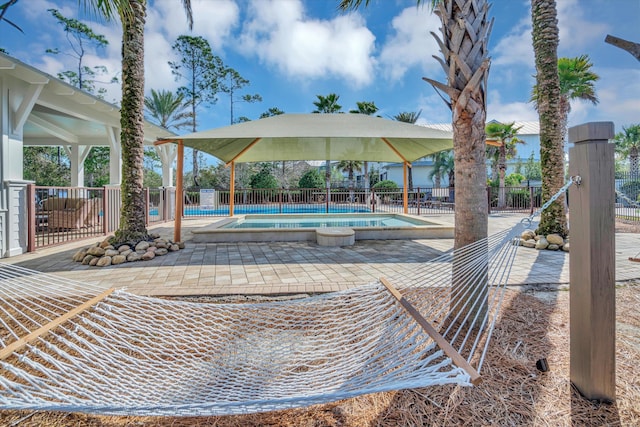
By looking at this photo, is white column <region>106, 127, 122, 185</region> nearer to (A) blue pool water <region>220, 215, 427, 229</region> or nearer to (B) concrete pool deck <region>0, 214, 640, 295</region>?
(B) concrete pool deck <region>0, 214, 640, 295</region>

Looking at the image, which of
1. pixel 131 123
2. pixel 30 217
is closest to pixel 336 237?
pixel 131 123

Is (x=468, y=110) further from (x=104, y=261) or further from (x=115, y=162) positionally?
(x=115, y=162)

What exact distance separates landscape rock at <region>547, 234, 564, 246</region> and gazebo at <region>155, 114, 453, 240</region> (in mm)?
2472

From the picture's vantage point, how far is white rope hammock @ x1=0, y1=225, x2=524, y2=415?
3.88 feet

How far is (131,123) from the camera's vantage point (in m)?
5.10

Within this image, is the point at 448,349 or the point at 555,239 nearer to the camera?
the point at 448,349

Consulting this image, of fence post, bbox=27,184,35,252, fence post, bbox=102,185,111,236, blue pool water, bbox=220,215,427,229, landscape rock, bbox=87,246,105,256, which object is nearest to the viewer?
landscape rock, bbox=87,246,105,256

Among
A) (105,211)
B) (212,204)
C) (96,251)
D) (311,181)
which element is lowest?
(96,251)

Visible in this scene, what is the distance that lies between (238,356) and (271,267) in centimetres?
240

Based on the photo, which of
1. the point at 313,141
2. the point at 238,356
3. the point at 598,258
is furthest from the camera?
the point at 313,141

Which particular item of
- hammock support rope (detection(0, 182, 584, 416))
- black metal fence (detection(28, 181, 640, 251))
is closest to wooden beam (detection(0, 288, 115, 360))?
hammock support rope (detection(0, 182, 584, 416))

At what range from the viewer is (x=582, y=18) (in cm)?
757

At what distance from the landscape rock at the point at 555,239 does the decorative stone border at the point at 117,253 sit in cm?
637

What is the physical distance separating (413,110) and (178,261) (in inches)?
853
